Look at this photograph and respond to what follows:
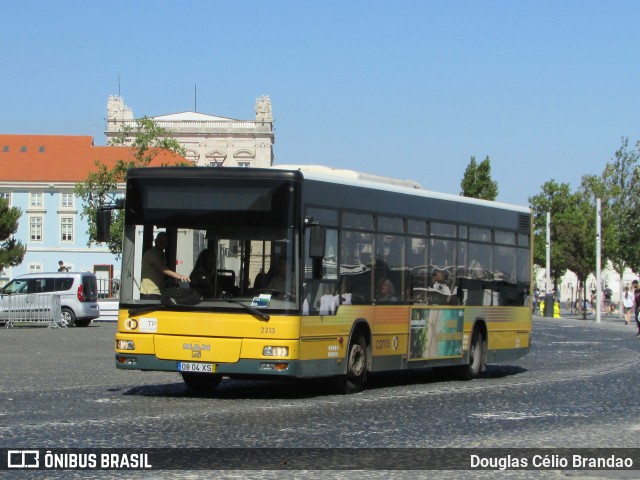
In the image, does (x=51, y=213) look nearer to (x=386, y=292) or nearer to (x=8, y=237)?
(x=8, y=237)

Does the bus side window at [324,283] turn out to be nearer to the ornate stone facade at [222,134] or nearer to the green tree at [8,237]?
the green tree at [8,237]

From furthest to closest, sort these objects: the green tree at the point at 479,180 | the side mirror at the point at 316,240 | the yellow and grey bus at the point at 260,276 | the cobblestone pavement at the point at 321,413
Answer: the green tree at the point at 479,180, the side mirror at the point at 316,240, the yellow and grey bus at the point at 260,276, the cobblestone pavement at the point at 321,413

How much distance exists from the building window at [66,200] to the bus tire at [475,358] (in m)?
106

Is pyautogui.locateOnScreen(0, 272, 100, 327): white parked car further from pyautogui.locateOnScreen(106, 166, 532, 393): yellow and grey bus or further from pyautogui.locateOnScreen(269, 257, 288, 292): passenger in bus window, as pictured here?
pyautogui.locateOnScreen(269, 257, 288, 292): passenger in bus window

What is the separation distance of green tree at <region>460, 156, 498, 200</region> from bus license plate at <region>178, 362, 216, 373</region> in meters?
89.7

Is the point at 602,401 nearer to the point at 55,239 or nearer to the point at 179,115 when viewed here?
the point at 55,239

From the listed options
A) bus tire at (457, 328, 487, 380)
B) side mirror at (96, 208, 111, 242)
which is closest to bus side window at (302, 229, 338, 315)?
side mirror at (96, 208, 111, 242)

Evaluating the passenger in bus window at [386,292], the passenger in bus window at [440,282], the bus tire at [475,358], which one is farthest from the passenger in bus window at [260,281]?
the bus tire at [475,358]

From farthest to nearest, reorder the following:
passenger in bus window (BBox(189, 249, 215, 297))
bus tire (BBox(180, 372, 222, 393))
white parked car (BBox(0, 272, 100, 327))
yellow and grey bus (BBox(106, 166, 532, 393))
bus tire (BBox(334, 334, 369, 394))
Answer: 1. white parked car (BBox(0, 272, 100, 327))
2. bus tire (BBox(180, 372, 222, 393))
3. bus tire (BBox(334, 334, 369, 394))
4. passenger in bus window (BBox(189, 249, 215, 297))
5. yellow and grey bus (BBox(106, 166, 532, 393))

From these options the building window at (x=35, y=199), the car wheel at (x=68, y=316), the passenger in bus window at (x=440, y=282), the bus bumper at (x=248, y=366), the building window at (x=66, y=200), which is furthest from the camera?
the building window at (x=35, y=199)

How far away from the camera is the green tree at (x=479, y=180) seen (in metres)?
106

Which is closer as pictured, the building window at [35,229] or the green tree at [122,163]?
the green tree at [122,163]

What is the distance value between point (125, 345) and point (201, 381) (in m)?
1.74

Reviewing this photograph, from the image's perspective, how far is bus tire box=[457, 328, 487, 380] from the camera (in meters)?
23.1
